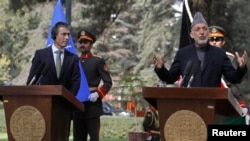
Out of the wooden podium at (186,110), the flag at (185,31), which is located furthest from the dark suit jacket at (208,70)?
the flag at (185,31)

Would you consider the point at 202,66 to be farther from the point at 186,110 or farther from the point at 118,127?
the point at 118,127

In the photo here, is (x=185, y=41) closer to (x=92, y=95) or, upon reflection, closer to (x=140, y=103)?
(x=92, y=95)

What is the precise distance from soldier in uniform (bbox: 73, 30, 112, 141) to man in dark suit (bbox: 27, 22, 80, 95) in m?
2.01

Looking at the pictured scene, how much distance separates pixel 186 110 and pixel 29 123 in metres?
1.49

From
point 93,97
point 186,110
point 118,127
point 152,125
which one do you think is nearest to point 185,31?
point 93,97

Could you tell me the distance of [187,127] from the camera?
19.1 feet

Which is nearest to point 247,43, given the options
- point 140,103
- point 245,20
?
point 245,20

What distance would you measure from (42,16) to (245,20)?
55.0 ft

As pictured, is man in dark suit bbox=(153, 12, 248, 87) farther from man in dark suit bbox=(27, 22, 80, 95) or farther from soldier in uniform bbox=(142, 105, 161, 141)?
soldier in uniform bbox=(142, 105, 161, 141)

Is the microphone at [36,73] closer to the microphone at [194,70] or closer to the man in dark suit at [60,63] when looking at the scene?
the man in dark suit at [60,63]

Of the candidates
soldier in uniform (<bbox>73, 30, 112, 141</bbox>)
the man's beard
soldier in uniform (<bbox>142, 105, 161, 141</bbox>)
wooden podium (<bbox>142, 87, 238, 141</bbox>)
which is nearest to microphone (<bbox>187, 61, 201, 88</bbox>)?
the man's beard

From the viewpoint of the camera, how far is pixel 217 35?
27.9ft

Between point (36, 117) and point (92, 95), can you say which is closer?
point (36, 117)

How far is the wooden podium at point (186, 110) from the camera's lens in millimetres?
5777
